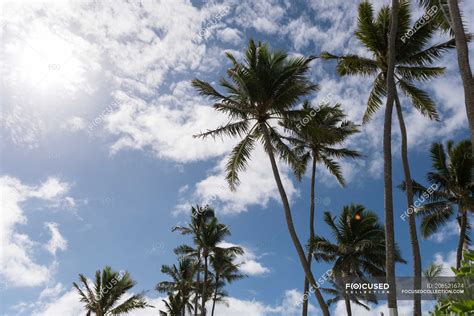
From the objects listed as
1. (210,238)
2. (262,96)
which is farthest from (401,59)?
(210,238)

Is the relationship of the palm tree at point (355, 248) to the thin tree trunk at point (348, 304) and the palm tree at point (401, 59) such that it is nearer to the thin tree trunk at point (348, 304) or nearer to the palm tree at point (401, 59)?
the thin tree trunk at point (348, 304)

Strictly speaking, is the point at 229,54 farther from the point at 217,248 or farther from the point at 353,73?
the point at 217,248

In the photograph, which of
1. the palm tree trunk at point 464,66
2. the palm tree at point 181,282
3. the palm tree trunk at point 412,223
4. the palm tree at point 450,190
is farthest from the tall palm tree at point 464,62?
the palm tree at point 181,282

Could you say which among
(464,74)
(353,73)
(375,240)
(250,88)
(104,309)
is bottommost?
(104,309)

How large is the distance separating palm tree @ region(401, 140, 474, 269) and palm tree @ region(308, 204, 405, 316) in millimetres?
2925

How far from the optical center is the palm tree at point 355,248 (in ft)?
78.5

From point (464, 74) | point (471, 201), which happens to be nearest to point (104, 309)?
point (471, 201)

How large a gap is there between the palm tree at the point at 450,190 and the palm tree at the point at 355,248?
2.93 m

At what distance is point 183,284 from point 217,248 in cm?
657

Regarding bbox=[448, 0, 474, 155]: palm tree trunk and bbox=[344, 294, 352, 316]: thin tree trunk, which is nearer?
bbox=[448, 0, 474, 155]: palm tree trunk

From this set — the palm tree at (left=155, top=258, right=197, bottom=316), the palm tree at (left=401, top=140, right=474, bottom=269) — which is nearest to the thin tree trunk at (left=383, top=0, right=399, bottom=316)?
the palm tree at (left=401, top=140, right=474, bottom=269)

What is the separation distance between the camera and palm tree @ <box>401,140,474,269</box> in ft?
68.0

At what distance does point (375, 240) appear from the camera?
24469mm

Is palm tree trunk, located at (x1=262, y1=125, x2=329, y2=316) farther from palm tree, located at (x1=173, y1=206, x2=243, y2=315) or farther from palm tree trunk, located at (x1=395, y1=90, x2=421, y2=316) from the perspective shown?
palm tree, located at (x1=173, y1=206, x2=243, y2=315)
